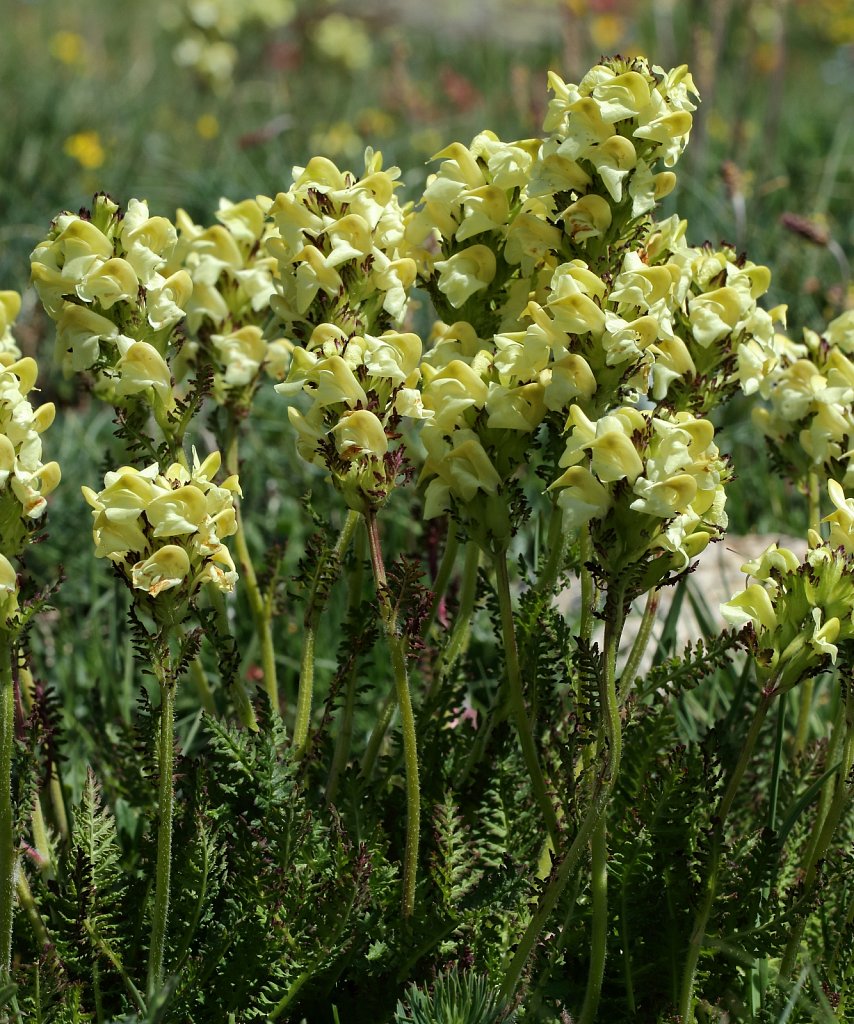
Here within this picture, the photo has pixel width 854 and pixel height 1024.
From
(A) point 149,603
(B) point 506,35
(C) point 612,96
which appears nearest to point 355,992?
(A) point 149,603

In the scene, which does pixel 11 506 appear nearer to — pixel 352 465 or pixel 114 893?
pixel 352 465

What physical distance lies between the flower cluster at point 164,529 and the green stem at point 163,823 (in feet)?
0.28

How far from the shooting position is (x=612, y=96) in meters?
1.27

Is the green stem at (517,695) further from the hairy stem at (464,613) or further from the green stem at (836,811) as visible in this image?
the green stem at (836,811)

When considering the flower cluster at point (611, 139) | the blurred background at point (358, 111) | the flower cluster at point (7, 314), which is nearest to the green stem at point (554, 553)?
the flower cluster at point (611, 139)

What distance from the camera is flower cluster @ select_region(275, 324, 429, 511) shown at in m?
1.25

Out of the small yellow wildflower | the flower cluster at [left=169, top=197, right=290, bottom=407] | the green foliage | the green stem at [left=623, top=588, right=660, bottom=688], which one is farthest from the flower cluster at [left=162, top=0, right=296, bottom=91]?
the green foliage

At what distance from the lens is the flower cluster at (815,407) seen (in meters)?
1.57

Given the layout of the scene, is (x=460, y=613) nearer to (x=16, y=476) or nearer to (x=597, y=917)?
(x=597, y=917)

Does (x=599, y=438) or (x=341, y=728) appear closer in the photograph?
(x=599, y=438)

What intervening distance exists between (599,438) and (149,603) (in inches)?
18.5

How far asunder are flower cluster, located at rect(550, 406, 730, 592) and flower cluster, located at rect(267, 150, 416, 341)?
370 millimetres

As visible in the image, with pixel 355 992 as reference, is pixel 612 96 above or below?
above

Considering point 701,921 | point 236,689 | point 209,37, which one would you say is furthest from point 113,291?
point 209,37
